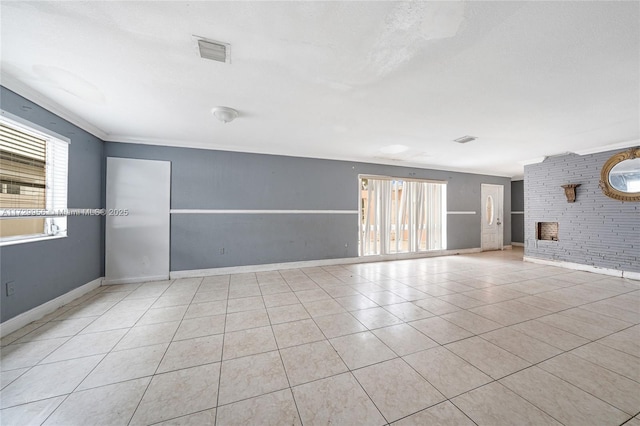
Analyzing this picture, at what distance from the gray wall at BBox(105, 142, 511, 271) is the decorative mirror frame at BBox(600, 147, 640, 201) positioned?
4.12 m

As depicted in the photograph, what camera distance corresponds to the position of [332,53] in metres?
1.93

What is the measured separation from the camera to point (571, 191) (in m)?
5.18

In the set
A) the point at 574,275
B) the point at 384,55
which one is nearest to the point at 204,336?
the point at 384,55

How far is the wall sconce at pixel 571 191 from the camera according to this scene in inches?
203

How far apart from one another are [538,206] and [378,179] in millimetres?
4151

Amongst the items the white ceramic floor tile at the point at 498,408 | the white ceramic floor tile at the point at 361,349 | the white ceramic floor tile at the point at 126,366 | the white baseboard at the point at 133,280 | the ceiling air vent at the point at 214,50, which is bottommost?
the white ceramic floor tile at the point at 126,366

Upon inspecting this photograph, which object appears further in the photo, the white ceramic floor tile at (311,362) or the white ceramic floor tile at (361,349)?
the white ceramic floor tile at (361,349)

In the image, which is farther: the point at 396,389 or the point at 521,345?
the point at 521,345

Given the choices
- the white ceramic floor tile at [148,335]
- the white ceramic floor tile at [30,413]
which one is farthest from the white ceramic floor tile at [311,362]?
the white ceramic floor tile at [30,413]

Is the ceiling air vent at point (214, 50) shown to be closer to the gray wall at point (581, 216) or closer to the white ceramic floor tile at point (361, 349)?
the white ceramic floor tile at point (361, 349)

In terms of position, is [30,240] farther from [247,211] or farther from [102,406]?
[247,211]

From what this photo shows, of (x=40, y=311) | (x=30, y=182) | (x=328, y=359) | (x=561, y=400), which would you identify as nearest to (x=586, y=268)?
(x=561, y=400)

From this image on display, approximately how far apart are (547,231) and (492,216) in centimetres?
192

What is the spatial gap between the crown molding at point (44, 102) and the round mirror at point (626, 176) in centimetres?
937
